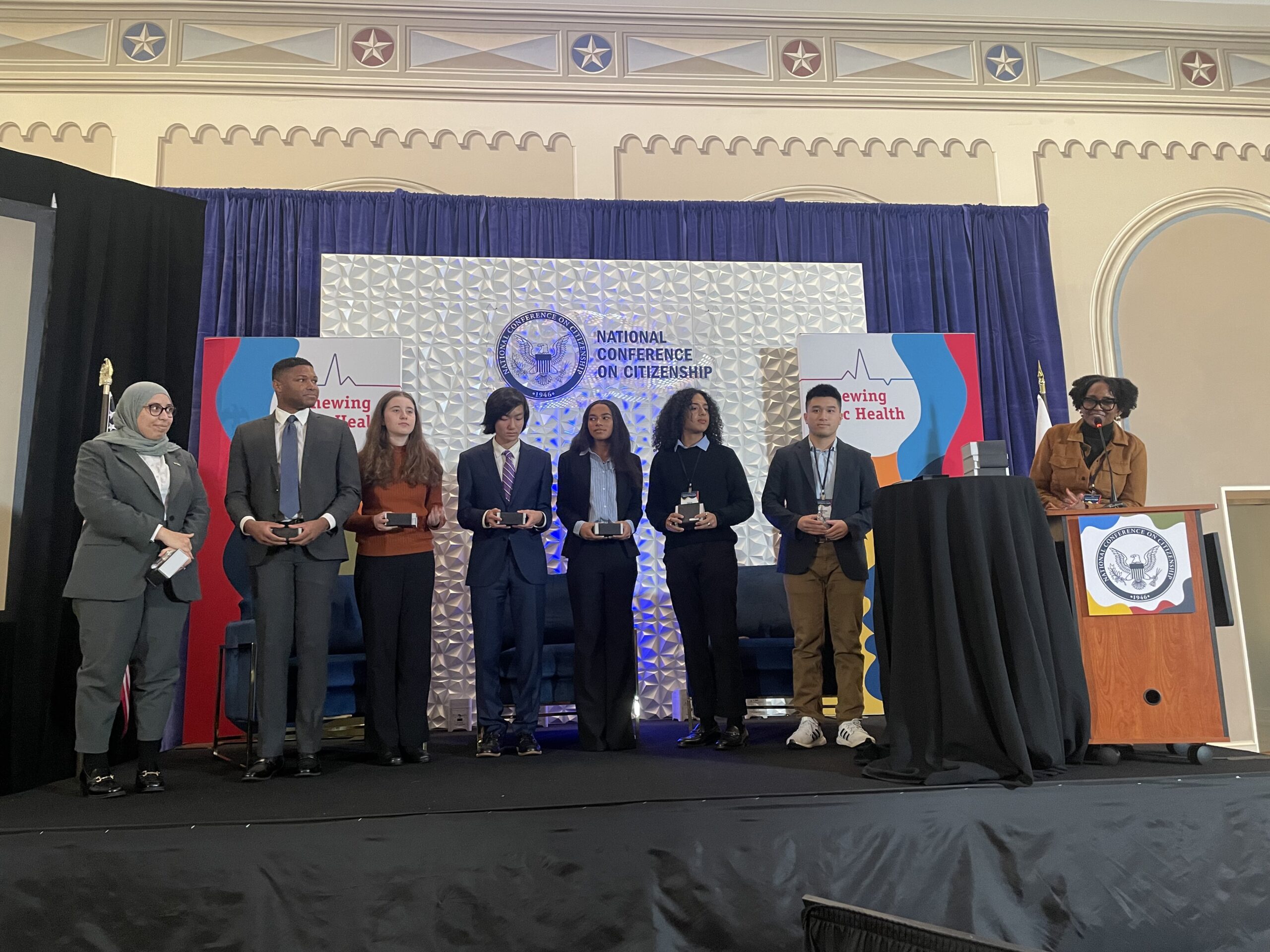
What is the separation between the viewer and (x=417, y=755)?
3.53m

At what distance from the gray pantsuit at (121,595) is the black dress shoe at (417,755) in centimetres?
85

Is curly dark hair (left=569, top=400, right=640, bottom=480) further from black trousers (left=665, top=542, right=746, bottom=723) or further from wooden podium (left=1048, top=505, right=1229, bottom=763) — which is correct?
wooden podium (left=1048, top=505, right=1229, bottom=763)

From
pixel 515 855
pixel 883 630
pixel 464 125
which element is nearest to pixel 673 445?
pixel 883 630

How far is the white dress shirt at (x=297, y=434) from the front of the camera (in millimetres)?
3405

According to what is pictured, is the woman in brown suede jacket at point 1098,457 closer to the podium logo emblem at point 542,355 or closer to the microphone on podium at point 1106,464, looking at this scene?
the microphone on podium at point 1106,464

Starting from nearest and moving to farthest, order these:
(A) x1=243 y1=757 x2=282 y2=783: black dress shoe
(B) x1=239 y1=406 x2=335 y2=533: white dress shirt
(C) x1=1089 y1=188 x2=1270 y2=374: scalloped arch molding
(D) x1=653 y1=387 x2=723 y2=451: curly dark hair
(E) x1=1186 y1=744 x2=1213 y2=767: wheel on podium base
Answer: (E) x1=1186 y1=744 x2=1213 y2=767: wheel on podium base < (A) x1=243 y1=757 x2=282 y2=783: black dress shoe < (B) x1=239 y1=406 x2=335 y2=533: white dress shirt < (D) x1=653 y1=387 x2=723 y2=451: curly dark hair < (C) x1=1089 y1=188 x2=1270 y2=374: scalloped arch molding

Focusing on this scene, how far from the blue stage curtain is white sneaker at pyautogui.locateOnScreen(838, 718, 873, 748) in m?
2.79

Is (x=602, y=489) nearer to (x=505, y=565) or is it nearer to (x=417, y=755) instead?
(x=505, y=565)

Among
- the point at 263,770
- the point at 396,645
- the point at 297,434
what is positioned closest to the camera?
the point at 263,770

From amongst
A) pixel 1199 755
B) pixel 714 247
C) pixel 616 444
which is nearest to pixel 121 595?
pixel 616 444

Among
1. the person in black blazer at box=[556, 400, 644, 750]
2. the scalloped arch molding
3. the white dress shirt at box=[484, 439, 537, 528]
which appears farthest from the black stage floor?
the scalloped arch molding

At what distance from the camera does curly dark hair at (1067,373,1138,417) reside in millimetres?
3699

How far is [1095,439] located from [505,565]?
2.35 meters

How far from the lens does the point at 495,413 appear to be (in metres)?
3.87
